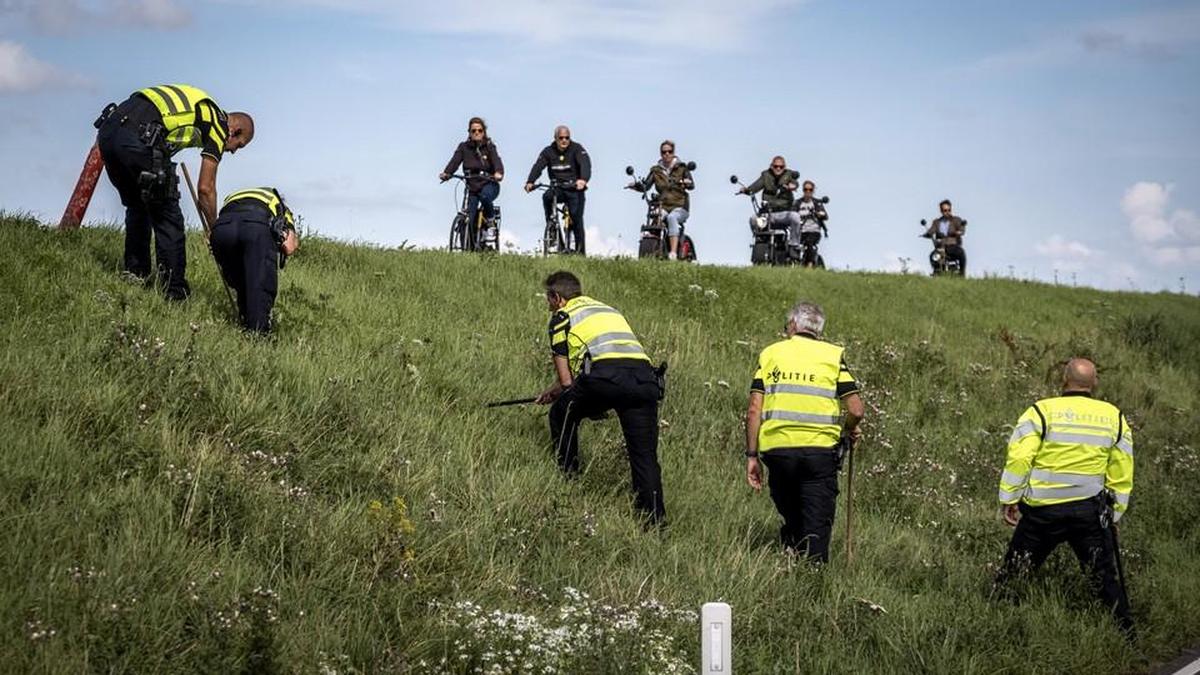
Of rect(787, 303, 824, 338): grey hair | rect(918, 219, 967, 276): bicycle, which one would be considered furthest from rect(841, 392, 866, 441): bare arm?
rect(918, 219, 967, 276): bicycle

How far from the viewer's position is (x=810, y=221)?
93.4 feet

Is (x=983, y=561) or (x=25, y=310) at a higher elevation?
(x=25, y=310)

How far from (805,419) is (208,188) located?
546cm

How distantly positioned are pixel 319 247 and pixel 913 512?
295 inches

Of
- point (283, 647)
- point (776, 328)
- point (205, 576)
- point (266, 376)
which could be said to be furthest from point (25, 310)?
point (776, 328)

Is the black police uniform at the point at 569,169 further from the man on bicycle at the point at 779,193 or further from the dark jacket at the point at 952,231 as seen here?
the dark jacket at the point at 952,231

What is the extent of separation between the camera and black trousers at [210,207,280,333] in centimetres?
1209

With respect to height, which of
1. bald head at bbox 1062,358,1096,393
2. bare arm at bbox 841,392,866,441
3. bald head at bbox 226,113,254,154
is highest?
bald head at bbox 226,113,254,154

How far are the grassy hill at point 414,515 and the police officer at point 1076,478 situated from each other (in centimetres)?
38

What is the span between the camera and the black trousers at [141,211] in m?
12.3

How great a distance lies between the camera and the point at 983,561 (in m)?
12.0

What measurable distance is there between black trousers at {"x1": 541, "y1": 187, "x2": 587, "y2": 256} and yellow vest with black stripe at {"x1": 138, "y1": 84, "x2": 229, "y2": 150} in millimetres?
10727

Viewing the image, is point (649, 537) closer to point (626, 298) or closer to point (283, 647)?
point (283, 647)

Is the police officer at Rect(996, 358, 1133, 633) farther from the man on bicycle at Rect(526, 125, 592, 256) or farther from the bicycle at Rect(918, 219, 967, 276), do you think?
the bicycle at Rect(918, 219, 967, 276)
